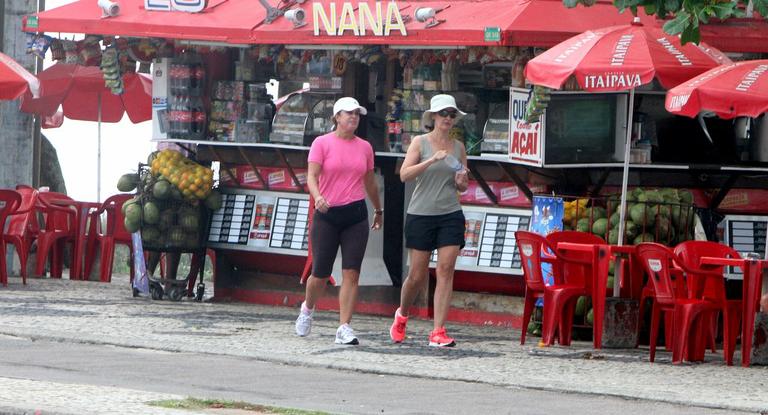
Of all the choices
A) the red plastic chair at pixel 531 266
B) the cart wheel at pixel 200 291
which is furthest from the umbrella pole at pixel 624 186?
the cart wheel at pixel 200 291

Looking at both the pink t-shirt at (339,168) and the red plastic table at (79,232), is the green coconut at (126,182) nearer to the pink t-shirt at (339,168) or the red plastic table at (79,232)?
the red plastic table at (79,232)

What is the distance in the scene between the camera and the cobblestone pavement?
1105cm

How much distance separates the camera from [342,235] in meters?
13.8

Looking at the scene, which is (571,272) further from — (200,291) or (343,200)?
(200,291)

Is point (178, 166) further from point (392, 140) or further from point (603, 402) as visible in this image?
point (603, 402)

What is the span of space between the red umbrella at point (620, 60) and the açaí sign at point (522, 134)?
1255mm

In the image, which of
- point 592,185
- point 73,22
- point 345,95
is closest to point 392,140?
point 345,95

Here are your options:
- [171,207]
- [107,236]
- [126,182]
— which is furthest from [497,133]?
[107,236]

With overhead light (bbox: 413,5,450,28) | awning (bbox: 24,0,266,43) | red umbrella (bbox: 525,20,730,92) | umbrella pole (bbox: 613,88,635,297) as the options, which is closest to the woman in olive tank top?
red umbrella (bbox: 525,20,730,92)

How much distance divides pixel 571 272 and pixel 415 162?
1558mm

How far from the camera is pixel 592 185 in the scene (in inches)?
614

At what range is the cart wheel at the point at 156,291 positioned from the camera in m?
17.9

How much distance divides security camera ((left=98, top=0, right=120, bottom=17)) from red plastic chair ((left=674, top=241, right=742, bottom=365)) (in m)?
6.60

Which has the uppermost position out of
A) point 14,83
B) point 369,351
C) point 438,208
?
point 14,83
